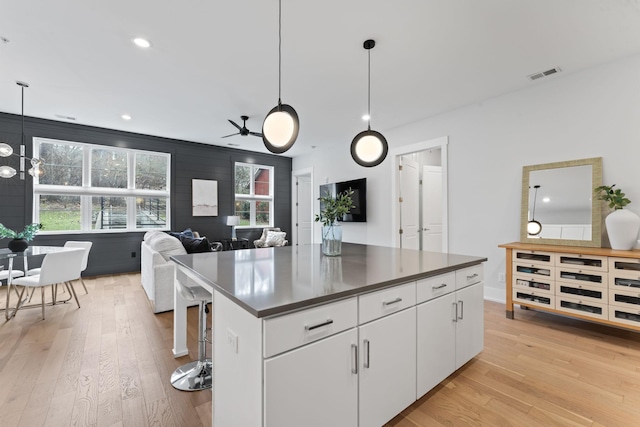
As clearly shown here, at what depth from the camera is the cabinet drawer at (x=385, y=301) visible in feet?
4.56

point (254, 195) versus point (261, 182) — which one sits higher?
point (261, 182)

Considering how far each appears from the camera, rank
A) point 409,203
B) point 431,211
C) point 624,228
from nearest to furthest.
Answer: point 624,228 → point 409,203 → point 431,211

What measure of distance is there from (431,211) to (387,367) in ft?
14.9

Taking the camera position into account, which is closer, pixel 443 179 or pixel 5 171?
pixel 5 171

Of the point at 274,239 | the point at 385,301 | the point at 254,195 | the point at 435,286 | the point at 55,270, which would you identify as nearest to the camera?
the point at 385,301

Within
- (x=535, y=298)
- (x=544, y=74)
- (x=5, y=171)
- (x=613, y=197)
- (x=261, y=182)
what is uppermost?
(x=544, y=74)

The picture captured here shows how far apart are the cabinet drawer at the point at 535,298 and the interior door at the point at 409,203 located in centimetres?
207

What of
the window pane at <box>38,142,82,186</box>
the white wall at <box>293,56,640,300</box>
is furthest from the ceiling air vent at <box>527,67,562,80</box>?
the window pane at <box>38,142,82,186</box>

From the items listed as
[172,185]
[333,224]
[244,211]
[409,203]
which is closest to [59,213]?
[172,185]

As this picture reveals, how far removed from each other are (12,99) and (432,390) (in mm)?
6228

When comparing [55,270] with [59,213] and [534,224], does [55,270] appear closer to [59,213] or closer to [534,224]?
[59,213]

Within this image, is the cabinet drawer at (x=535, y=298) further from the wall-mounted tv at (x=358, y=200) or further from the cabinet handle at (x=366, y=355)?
the wall-mounted tv at (x=358, y=200)

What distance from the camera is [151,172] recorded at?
237 inches

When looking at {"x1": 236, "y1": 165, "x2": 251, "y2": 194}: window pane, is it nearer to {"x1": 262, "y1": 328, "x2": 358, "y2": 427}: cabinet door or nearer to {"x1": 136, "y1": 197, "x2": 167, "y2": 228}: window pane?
{"x1": 136, "y1": 197, "x2": 167, "y2": 228}: window pane
